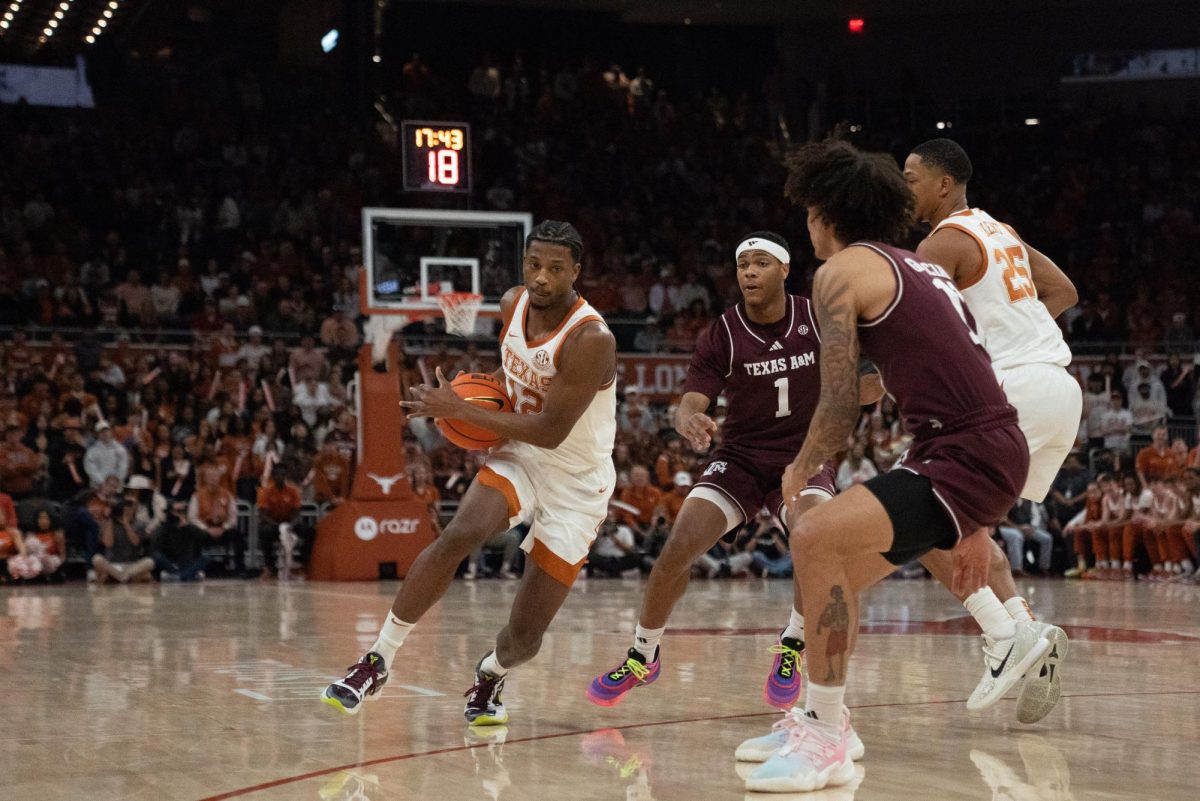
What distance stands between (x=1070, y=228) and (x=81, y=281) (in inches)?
608

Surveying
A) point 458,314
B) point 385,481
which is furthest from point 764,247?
point 385,481

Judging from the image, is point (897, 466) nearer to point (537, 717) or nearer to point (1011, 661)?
point (1011, 661)

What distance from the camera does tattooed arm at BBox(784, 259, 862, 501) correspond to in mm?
4293

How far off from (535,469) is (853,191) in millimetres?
1976

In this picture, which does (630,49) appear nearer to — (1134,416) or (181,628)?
(1134,416)

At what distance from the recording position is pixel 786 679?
5969 millimetres

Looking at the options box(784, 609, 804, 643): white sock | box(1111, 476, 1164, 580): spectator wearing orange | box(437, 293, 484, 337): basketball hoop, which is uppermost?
box(437, 293, 484, 337): basketball hoop

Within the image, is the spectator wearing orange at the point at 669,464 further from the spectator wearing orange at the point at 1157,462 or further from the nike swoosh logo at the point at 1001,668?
the nike swoosh logo at the point at 1001,668

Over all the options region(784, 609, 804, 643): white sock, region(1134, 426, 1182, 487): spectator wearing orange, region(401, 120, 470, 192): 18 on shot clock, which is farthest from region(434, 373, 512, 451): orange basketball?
region(1134, 426, 1182, 487): spectator wearing orange

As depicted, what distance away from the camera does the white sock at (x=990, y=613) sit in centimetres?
562

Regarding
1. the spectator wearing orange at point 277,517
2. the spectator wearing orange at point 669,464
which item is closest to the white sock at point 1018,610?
the spectator wearing orange at point 277,517

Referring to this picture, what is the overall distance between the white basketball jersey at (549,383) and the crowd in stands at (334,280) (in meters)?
9.92

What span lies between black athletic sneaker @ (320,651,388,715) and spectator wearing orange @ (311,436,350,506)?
1081 cm

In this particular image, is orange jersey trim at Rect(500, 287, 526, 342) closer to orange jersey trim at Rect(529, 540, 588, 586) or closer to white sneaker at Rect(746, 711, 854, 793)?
orange jersey trim at Rect(529, 540, 588, 586)
